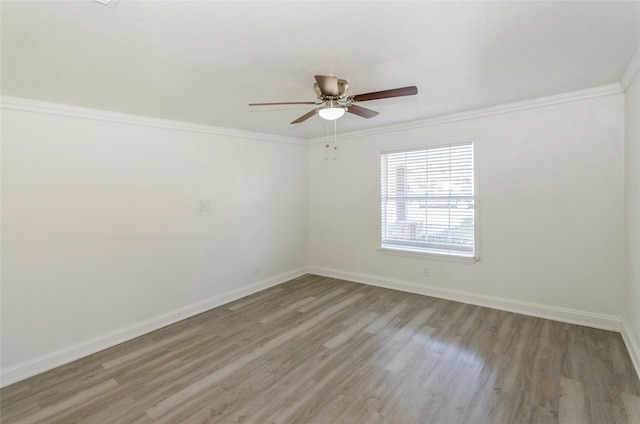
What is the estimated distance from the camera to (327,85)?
6.67 ft

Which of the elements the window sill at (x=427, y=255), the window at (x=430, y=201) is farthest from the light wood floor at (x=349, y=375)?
the window at (x=430, y=201)

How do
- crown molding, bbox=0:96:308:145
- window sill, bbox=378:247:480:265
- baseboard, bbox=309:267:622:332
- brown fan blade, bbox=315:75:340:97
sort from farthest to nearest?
window sill, bbox=378:247:480:265 < baseboard, bbox=309:267:622:332 < crown molding, bbox=0:96:308:145 < brown fan blade, bbox=315:75:340:97

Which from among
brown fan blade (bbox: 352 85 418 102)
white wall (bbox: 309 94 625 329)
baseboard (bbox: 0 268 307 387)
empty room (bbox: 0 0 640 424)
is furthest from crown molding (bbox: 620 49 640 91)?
baseboard (bbox: 0 268 307 387)

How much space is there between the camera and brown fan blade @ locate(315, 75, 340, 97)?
1967 millimetres

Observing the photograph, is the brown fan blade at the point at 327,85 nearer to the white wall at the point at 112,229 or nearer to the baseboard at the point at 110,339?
the white wall at the point at 112,229

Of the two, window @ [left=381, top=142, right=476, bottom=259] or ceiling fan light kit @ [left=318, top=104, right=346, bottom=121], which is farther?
window @ [left=381, top=142, right=476, bottom=259]

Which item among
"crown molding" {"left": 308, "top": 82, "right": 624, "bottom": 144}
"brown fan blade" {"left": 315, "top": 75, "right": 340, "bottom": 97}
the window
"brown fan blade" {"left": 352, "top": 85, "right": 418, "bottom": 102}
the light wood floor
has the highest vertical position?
"crown molding" {"left": 308, "top": 82, "right": 624, "bottom": 144}

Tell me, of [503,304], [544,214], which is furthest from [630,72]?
[503,304]

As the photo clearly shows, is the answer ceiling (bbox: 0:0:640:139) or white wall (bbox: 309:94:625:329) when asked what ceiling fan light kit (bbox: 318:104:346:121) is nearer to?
ceiling (bbox: 0:0:640:139)

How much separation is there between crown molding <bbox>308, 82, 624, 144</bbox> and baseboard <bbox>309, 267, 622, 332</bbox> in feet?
7.15

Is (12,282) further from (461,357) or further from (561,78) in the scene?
(561,78)

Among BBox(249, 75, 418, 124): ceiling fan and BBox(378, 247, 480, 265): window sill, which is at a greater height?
BBox(249, 75, 418, 124): ceiling fan

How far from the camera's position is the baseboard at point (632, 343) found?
2.38m

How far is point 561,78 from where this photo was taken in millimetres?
2643
